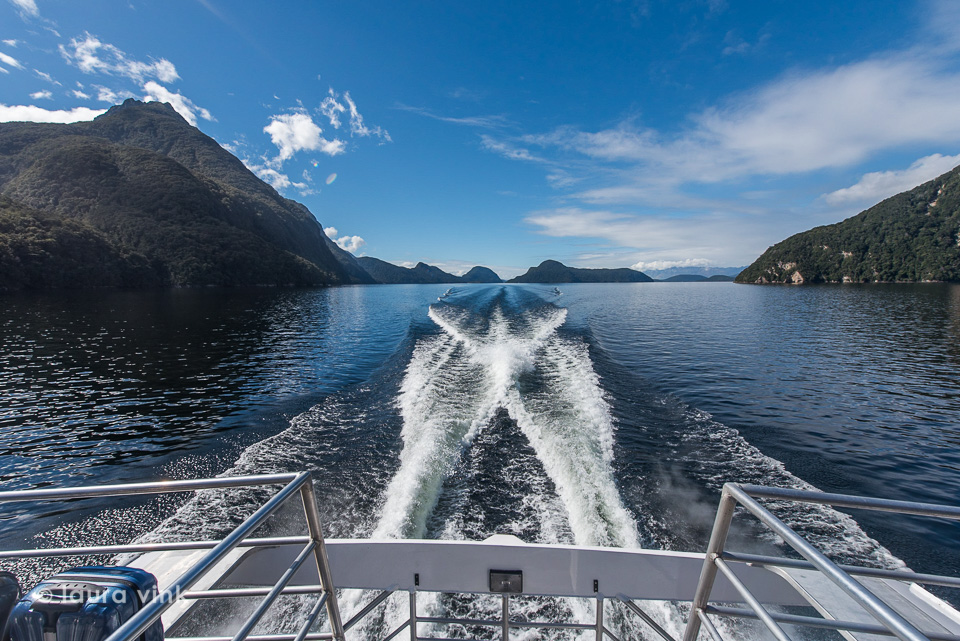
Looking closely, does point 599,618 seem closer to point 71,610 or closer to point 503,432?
point 71,610

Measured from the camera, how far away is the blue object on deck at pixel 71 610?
1.76 m

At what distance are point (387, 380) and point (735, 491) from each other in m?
12.4

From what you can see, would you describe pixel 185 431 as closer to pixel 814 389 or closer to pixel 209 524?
pixel 209 524

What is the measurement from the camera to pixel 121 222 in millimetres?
96625

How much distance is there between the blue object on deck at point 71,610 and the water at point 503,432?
3.05m

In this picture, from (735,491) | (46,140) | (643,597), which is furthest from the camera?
(46,140)

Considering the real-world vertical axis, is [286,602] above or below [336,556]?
below

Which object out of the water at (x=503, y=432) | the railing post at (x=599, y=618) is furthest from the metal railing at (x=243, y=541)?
the water at (x=503, y=432)

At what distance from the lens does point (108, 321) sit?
2711 centimetres

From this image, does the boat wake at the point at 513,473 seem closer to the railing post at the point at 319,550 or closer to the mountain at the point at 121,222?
the railing post at the point at 319,550

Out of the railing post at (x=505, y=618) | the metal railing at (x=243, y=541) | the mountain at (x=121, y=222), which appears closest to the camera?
the metal railing at (x=243, y=541)

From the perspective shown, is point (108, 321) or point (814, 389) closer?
point (814, 389)

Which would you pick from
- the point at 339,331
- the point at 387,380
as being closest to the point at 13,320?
the point at 339,331

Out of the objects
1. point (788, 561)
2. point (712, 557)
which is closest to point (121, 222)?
point (712, 557)
